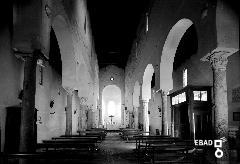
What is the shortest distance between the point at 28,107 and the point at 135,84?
19.3 m

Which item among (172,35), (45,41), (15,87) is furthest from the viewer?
(172,35)

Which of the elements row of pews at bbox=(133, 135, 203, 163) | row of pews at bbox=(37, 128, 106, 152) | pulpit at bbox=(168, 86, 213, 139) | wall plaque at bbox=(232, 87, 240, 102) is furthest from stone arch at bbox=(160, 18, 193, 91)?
row of pews at bbox=(37, 128, 106, 152)

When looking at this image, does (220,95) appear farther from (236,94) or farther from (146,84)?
(146,84)

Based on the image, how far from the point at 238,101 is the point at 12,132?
1079 cm

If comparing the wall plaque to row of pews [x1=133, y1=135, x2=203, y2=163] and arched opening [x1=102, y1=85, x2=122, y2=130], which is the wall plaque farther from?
arched opening [x1=102, y1=85, x2=122, y2=130]

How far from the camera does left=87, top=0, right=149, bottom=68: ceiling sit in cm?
2202

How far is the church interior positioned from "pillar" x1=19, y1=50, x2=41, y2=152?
0.09 ft

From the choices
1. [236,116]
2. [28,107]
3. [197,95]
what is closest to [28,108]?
[28,107]

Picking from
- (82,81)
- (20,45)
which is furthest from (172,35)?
(82,81)

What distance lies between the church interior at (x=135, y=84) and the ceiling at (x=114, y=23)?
0.35 ft

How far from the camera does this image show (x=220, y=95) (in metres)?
8.30

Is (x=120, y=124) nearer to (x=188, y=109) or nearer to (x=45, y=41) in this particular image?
(x=188, y=109)

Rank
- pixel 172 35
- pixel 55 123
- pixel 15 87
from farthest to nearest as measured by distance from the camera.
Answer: pixel 55 123 < pixel 172 35 < pixel 15 87

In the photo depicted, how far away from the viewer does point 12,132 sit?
986 cm
